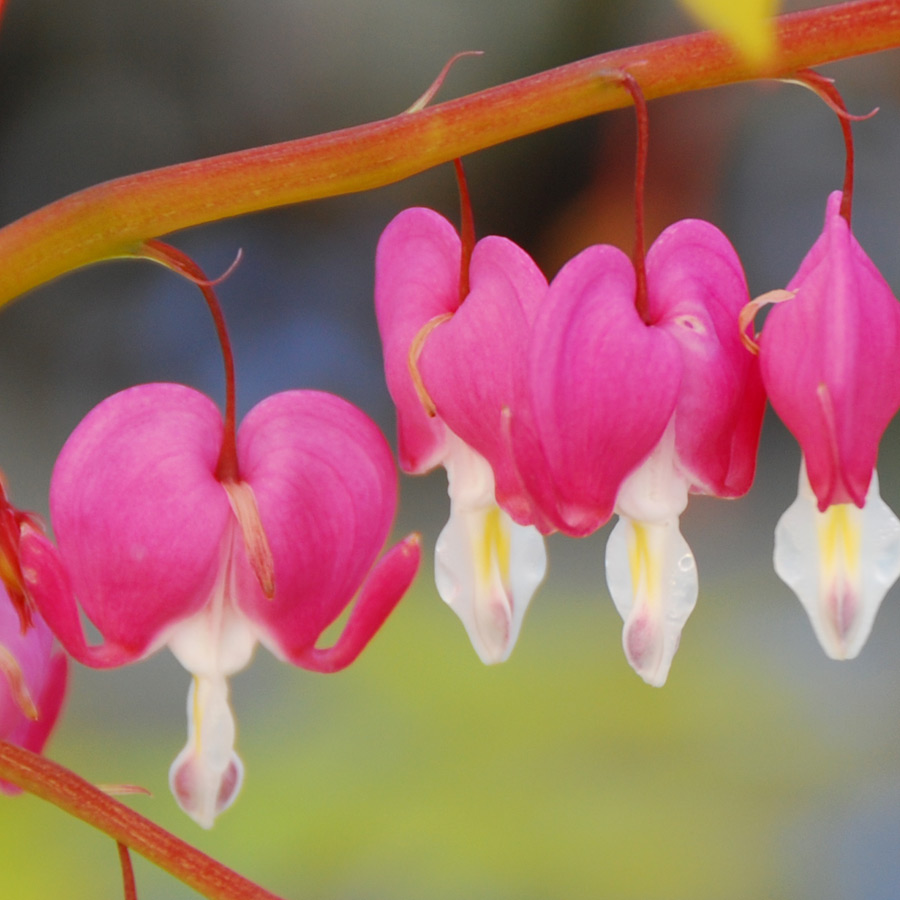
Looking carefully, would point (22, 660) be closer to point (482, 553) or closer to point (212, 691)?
point (212, 691)

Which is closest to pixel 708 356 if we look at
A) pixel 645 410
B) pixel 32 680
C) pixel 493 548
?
pixel 645 410

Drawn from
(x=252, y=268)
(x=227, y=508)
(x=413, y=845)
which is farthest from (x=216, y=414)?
(x=252, y=268)

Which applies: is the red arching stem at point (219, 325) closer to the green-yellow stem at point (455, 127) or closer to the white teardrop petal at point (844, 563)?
the green-yellow stem at point (455, 127)

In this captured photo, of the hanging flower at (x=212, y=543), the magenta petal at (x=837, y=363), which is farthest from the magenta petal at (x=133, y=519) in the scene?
the magenta petal at (x=837, y=363)

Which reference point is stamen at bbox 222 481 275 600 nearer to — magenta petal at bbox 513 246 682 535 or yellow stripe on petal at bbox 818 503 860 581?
magenta petal at bbox 513 246 682 535

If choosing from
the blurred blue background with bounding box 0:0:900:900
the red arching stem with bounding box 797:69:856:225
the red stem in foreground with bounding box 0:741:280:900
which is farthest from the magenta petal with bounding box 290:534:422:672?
the blurred blue background with bounding box 0:0:900:900

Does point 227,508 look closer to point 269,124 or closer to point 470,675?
point 470,675
